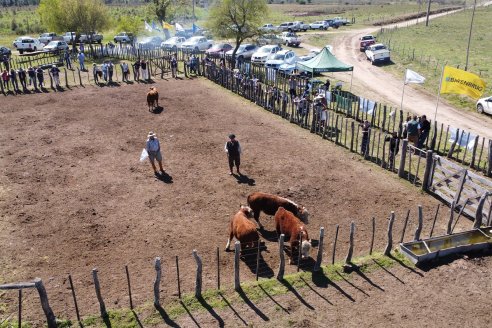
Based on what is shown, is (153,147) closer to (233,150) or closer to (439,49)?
(233,150)

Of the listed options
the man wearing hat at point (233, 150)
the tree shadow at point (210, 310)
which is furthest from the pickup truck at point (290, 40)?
the tree shadow at point (210, 310)

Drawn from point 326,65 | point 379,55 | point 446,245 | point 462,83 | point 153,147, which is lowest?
point 446,245

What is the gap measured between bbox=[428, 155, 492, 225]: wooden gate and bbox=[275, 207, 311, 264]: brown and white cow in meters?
4.19

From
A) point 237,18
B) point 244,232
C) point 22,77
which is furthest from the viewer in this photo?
point 237,18

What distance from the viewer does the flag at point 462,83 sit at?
1673 cm

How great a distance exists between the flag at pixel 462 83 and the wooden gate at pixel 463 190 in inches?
170

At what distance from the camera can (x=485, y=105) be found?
2350 centimetres

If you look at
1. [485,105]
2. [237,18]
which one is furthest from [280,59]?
[485,105]

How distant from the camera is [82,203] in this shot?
1387cm

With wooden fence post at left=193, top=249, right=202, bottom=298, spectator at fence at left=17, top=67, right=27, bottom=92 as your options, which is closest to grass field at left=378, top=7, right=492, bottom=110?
wooden fence post at left=193, top=249, right=202, bottom=298

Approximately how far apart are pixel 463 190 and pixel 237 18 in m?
23.9

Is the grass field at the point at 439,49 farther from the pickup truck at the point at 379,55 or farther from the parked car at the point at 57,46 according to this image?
the parked car at the point at 57,46

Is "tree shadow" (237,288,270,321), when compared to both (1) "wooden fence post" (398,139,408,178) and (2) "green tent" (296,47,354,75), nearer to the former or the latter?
(1) "wooden fence post" (398,139,408,178)

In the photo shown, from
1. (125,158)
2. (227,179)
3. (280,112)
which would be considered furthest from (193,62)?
(227,179)
